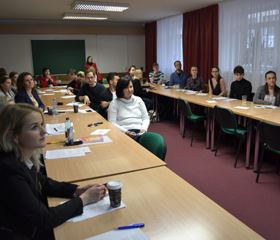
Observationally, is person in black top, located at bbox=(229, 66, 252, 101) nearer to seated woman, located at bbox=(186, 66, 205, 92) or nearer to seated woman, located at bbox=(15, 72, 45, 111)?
seated woman, located at bbox=(186, 66, 205, 92)

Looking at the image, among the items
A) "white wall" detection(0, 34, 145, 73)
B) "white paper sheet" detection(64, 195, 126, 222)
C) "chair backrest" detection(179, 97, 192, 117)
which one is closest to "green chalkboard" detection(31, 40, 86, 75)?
"white wall" detection(0, 34, 145, 73)

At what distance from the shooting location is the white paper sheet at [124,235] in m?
1.18

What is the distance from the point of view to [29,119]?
4.37 feet

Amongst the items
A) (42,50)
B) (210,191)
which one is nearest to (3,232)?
(210,191)

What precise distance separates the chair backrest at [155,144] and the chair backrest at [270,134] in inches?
55.3

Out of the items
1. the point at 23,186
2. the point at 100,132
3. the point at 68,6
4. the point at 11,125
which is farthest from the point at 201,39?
the point at 23,186

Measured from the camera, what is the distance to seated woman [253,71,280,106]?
439 cm

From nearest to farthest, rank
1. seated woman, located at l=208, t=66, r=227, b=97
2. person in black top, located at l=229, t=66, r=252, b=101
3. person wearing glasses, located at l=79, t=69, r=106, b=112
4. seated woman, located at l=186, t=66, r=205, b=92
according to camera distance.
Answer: person wearing glasses, located at l=79, t=69, r=106, b=112
person in black top, located at l=229, t=66, r=252, b=101
seated woman, located at l=208, t=66, r=227, b=97
seated woman, located at l=186, t=66, r=205, b=92

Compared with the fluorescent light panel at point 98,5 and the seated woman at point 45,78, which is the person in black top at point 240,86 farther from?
the seated woman at point 45,78

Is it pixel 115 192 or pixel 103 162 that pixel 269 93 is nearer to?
pixel 103 162

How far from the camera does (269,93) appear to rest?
4.54 metres

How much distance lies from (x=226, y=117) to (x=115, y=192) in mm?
2915

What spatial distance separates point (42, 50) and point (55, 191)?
29.4ft

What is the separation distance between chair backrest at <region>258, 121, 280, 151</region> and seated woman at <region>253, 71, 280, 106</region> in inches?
58.4
